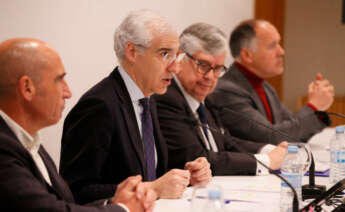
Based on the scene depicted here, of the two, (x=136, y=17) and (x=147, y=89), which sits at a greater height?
(x=136, y=17)

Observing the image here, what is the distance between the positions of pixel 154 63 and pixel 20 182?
980 millimetres

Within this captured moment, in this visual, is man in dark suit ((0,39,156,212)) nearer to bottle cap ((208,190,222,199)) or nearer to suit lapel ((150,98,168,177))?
bottle cap ((208,190,222,199))

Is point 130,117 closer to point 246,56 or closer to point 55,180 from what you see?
point 55,180

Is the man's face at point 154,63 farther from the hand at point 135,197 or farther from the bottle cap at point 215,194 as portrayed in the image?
the bottle cap at point 215,194

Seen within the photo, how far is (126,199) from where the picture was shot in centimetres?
151

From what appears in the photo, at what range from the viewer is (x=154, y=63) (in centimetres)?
205

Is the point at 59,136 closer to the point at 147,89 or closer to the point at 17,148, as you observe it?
the point at 147,89

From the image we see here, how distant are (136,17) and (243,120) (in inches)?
53.2

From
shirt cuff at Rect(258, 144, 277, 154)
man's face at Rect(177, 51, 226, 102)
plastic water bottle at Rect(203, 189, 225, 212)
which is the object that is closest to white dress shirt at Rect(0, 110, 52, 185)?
plastic water bottle at Rect(203, 189, 225, 212)

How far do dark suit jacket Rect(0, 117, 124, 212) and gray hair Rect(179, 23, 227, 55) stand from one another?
137 cm

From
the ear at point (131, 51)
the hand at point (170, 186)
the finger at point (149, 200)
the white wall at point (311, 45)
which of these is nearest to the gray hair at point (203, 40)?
the ear at point (131, 51)

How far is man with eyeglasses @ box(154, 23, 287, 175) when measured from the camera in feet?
7.52

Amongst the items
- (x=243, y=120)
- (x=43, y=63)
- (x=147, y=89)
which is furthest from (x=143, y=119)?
(x=243, y=120)

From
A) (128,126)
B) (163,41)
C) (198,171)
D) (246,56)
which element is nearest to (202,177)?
(198,171)
